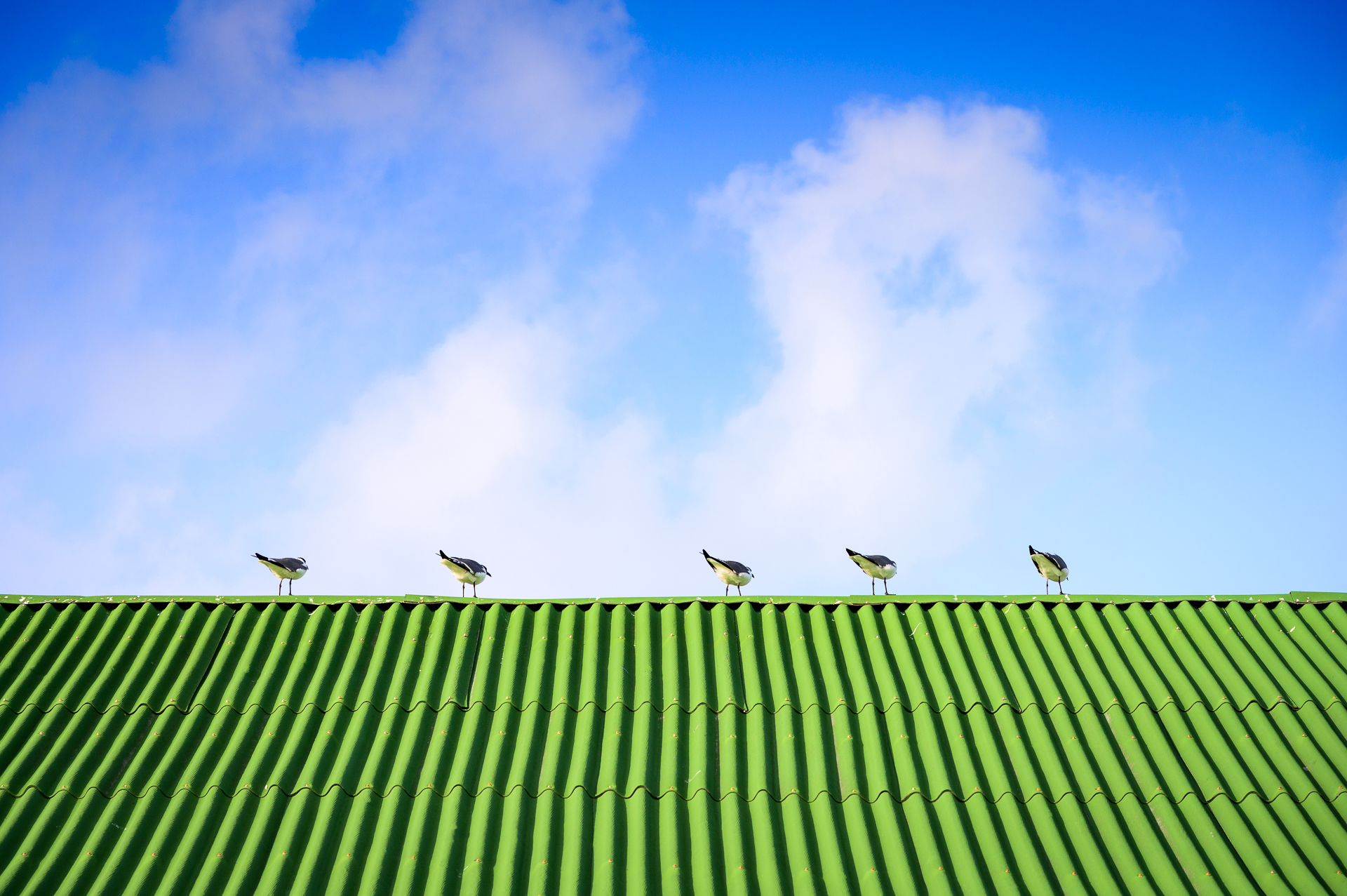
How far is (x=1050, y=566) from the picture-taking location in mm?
11367

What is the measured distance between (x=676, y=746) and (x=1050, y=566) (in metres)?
5.83

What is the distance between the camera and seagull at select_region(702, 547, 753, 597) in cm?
1178

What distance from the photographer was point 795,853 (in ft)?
21.6

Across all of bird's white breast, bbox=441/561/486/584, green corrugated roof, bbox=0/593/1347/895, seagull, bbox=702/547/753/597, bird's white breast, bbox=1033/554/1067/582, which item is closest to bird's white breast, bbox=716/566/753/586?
seagull, bbox=702/547/753/597

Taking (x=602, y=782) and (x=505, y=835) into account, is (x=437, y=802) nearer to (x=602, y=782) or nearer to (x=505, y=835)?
(x=505, y=835)

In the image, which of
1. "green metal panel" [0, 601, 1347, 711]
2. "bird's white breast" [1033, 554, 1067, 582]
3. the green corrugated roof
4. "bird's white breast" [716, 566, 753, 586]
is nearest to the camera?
the green corrugated roof

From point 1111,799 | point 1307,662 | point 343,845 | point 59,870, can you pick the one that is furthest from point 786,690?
point 59,870

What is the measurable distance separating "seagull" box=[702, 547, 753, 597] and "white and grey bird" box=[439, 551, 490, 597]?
271 centimetres

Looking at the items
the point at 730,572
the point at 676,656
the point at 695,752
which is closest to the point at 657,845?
the point at 695,752

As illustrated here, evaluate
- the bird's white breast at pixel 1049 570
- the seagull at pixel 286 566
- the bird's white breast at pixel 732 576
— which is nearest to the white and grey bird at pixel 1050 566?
the bird's white breast at pixel 1049 570

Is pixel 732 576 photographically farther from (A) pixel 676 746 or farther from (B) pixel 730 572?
(A) pixel 676 746

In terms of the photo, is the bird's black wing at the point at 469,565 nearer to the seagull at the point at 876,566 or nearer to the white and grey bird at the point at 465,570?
the white and grey bird at the point at 465,570

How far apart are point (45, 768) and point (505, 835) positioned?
11.9 feet

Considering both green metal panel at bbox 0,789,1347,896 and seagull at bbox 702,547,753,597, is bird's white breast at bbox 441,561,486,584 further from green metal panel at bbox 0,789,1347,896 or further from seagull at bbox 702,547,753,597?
green metal panel at bbox 0,789,1347,896
